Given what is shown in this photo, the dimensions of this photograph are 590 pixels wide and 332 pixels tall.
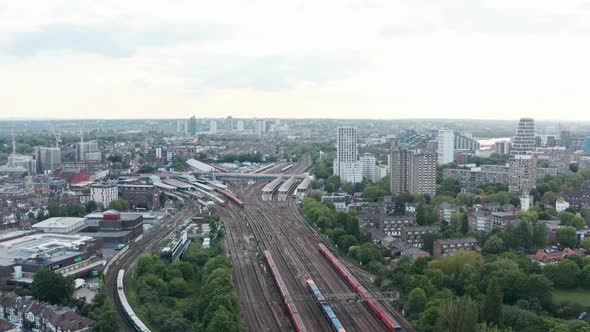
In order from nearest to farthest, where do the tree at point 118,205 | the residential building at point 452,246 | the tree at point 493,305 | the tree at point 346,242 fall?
the tree at point 493,305
the residential building at point 452,246
the tree at point 346,242
the tree at point 118,205

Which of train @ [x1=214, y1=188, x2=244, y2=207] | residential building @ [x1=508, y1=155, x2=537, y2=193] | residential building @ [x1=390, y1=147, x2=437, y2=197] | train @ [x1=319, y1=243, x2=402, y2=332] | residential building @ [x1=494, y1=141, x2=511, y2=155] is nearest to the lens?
train @ [x1=319, y1=243, x2=402, y2=332]

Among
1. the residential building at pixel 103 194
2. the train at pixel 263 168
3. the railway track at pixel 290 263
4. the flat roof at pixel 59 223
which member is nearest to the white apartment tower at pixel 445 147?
the train at pixel 263 168

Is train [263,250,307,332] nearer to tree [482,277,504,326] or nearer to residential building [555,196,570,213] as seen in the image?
tree [482,277,504,326]

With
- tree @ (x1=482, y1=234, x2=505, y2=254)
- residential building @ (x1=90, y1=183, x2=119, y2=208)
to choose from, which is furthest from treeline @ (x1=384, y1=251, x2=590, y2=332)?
residential building @ (x1=90, y1=183, x2=119, y2=208)

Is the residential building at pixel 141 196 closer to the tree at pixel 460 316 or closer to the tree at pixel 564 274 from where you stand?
the tree at pixel 564 274

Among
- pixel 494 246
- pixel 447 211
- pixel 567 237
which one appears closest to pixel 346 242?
pixel 494 246

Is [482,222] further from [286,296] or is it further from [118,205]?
[118,205]
